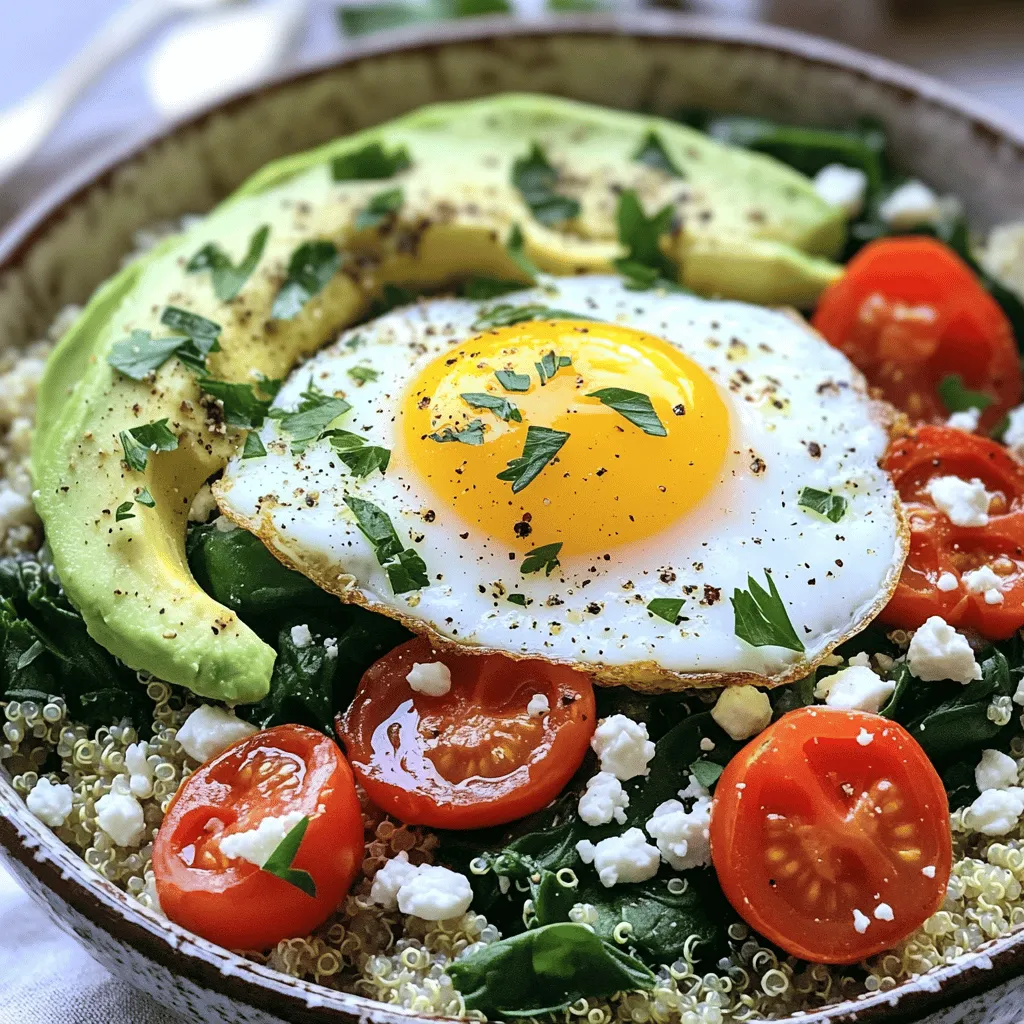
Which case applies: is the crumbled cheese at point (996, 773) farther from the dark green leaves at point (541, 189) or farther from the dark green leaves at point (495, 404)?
the dark green leaves at point (541, 189)

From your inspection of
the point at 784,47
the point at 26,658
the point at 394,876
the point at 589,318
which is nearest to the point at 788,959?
the point at 394,876

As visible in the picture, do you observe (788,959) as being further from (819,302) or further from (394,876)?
(819,302)

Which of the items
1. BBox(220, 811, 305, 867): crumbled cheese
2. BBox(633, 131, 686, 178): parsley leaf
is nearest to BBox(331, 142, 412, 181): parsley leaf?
BBox(633, 131, 686, 178): parsley leaf

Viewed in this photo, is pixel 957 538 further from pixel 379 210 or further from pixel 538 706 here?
pixel 379 210

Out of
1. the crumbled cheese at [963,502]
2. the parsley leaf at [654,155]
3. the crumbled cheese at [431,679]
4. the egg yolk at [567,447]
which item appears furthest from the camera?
the parsley leaf at [654,155]

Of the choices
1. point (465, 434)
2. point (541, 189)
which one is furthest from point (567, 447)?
point (541, 189)

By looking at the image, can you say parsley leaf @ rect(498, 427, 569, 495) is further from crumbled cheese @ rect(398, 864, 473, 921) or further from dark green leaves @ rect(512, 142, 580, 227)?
dark green leaves @ rect(512, 142, 580, 227)

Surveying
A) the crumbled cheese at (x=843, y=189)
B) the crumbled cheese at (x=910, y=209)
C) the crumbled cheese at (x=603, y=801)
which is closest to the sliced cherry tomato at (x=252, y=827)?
the crumbled cheese at (x=603, y=801)
